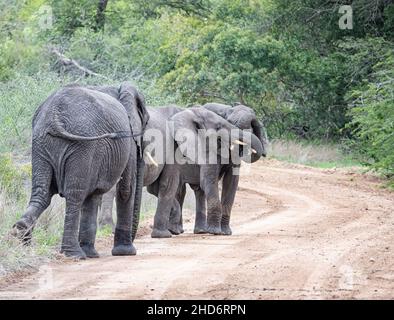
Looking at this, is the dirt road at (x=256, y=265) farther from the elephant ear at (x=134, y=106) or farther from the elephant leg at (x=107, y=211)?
the elephant ear at (x=134, y=106)

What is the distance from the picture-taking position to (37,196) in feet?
41.7

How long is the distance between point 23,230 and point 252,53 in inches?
950

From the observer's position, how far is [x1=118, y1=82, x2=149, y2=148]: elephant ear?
14055mm

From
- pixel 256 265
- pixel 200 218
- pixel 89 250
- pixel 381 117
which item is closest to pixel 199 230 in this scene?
pixel 200 218

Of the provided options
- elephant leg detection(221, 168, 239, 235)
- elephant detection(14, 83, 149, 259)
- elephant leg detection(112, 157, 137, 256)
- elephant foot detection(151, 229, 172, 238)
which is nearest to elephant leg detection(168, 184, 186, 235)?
elephant leg detection(221, 168, 239, 235)

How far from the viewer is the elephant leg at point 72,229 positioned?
12.6m

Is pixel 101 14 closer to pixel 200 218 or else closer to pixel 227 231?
pixel 200 218

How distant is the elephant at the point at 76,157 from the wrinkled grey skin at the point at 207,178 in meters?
3.48

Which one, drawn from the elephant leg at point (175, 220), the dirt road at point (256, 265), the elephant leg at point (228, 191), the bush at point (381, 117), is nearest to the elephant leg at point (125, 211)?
the dirt road at point (256, 265)

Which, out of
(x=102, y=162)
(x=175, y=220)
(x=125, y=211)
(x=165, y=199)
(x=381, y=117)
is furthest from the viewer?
(x=381, y=117)

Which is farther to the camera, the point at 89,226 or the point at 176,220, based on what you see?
the point at 176,220
